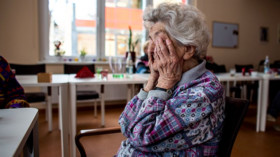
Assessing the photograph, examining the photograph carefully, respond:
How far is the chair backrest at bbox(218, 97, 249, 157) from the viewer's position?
0.86 m

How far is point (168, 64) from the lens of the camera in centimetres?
88

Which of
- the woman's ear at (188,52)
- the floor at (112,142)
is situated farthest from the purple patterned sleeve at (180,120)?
the floor at (112,142)

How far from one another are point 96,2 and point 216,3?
9.32 ft

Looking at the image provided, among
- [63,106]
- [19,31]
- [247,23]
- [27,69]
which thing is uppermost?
[247,23]

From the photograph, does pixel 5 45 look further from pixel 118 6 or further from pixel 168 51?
pixel 168 51

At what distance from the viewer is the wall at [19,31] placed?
10.9ft

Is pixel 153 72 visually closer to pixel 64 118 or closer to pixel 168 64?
pixel 168 64

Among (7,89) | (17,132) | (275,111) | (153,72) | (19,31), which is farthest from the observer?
(19,31)

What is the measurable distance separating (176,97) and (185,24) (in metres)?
0.31

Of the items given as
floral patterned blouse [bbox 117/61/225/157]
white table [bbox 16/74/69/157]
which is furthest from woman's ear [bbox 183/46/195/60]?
white table [bbox 16/74/69/157]

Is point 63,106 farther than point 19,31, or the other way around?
point 19,31

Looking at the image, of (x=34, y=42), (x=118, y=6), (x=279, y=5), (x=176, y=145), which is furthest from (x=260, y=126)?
(x=279, y=5)

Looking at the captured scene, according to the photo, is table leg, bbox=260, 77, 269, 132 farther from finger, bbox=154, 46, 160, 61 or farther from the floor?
finger, bbox=154, 46, 160, 61

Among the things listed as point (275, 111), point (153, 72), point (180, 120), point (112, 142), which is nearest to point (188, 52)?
point (153, 72)
